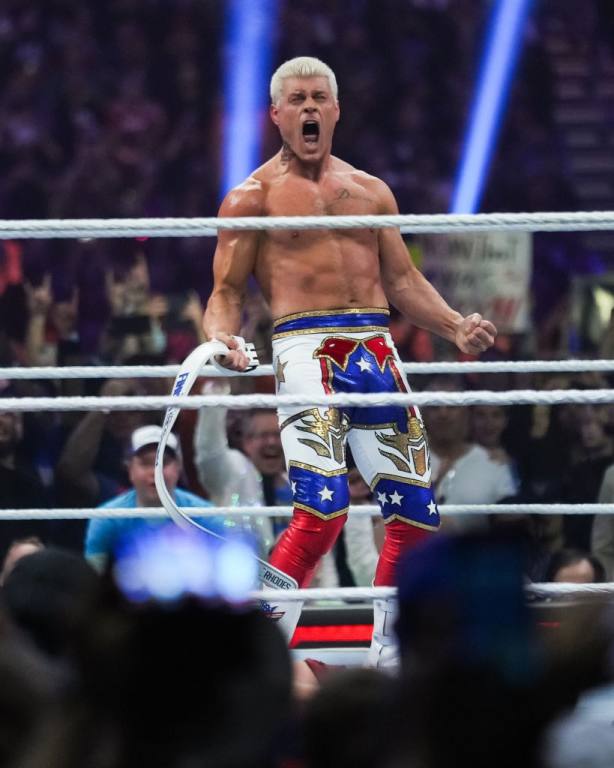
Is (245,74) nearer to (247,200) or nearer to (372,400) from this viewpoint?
(247,200)

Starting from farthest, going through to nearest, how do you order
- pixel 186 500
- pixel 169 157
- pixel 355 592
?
1. pixel 169 157
2. pixel 186 500
3. pixel 355 592

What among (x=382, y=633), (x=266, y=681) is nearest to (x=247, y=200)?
(x=382, y=633)

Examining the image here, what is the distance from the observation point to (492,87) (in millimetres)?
7020

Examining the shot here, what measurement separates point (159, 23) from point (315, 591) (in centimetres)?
548

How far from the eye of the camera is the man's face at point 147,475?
3.91m

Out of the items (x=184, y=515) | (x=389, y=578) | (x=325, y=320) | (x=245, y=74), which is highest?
(x=245, y=74)

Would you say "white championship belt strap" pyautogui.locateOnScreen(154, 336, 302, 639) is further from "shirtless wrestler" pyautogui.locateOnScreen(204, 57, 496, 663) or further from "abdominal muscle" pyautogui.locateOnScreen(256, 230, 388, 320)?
"abdominal muscle" pyautogui.locateOnScreen(256, 230, 388, 320)

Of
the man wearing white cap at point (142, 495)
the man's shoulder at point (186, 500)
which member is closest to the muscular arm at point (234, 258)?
the man wearing white cap at point (142, 495)

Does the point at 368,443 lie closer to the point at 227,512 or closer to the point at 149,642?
the point at 227,512

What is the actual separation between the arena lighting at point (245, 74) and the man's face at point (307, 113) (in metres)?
3.96

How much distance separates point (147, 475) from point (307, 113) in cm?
157

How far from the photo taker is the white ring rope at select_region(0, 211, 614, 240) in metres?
2.49

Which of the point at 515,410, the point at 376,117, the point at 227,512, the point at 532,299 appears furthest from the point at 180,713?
the point at 376,117

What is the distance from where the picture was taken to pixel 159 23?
7.25 m
